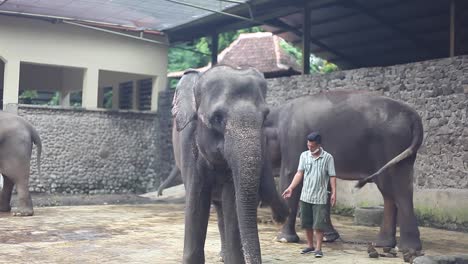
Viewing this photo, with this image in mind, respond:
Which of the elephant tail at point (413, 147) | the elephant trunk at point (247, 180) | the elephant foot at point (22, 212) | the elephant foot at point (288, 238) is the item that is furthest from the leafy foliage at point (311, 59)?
the elephant trunk at point (247, 180)

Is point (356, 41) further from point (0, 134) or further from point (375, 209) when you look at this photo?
point (0, 134)

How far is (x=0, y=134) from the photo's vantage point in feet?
32.1

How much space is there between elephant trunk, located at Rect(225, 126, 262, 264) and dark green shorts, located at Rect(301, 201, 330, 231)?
2328 millimetres

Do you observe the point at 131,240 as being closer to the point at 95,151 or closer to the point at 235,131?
the point at 235,131

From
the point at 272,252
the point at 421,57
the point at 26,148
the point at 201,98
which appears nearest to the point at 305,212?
the point at 272,252

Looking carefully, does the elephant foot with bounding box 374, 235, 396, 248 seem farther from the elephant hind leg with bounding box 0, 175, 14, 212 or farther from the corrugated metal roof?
the elephant hind leg with bounding box 0, 175, 14, 212

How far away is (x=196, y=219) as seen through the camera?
15.4ft

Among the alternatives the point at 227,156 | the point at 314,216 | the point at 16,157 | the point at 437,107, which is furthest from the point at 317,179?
the point at 16,157

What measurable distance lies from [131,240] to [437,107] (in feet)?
17.9

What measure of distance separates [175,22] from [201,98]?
10.4m

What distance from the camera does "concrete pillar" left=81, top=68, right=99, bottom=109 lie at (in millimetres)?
14727

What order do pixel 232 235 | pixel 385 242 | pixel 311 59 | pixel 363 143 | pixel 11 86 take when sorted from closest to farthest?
pixel 232 235 < pixel 385 242 < pixel 363 143 < pixel 11 86 < pixel 311 59

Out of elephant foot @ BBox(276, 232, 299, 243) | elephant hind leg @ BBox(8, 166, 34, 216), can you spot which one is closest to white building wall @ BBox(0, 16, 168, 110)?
elephant hind leg @ BBox(8, 166, 34, 216)

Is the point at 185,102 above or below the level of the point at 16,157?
above
